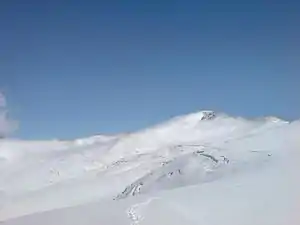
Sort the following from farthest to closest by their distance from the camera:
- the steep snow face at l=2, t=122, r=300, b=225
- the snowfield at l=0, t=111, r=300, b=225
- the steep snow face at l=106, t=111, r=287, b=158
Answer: the steep snow face at l=106, t=111, r=287, b=158, the snowfield at l=0, t=111, r=300, b=225, the steep snow face at l=2, t=122, r=300, b=225

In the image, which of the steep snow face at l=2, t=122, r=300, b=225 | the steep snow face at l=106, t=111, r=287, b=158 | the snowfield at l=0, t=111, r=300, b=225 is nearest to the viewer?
the steep snow face at l=2, t=122, r=300, b=225

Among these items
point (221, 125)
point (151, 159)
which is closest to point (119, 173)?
point (151, 159)

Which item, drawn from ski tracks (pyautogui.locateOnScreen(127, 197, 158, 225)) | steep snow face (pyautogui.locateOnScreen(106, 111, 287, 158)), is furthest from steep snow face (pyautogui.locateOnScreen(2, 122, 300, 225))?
steep snow face (pyautogui.locateOnScreen(106, 111, 287, 158))

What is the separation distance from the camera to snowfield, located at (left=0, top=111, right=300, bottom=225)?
14.0 m

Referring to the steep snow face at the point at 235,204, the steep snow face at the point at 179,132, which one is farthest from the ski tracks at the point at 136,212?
the steep snow face at the point at 179,132

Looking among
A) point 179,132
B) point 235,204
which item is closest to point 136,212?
point 235,204

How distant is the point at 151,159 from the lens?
150ft

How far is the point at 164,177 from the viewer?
1189 inches

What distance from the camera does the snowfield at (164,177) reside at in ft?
46.0

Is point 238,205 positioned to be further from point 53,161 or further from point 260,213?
point 53,161

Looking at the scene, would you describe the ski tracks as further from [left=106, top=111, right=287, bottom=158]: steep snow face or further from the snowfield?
[left=106, top=111, right=287, bottom=158]: steep snow face

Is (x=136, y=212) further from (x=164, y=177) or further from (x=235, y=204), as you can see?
(x=164, y=177)

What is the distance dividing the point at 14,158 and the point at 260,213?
5322cm

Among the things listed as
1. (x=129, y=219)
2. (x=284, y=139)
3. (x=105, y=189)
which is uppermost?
(x=105, y=189)
